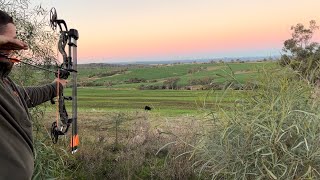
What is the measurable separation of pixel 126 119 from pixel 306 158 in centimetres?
597

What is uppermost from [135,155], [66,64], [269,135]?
[66,64]

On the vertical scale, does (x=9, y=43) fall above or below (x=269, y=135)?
above

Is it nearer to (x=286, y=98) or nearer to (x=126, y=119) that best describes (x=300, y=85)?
(x=286, y=98)

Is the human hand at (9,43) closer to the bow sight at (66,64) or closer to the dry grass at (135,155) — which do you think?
the bow sight at (66,64)

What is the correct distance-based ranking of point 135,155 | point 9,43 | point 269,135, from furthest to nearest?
point 135,155 → point 269,135 → point 9,43

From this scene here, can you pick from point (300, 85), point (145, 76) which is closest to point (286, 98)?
point (300, 85)

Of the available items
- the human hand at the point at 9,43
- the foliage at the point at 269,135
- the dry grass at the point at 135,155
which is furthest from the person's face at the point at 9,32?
the dry grass at the point at 135,155

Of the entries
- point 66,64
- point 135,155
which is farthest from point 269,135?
point 135,155

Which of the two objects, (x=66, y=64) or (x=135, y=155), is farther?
(x=135, y=155)

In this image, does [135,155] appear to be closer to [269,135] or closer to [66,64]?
[66,64]

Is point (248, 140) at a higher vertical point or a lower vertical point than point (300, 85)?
lower

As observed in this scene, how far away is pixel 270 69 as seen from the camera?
10.9 feet

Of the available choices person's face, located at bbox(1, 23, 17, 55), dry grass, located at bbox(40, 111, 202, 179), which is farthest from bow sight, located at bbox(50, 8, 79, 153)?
person's face, located at bbox(1, 23, 17, 55)

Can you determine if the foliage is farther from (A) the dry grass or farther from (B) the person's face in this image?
(B) the person's face
